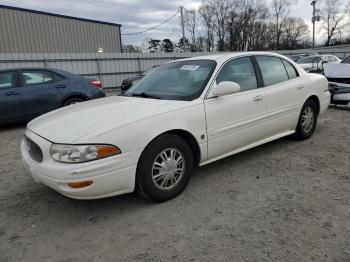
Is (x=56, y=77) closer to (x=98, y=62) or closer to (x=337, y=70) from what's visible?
(x=337, y=70)

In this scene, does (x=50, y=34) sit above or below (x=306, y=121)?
above

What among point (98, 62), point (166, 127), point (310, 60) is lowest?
point (166, 127)

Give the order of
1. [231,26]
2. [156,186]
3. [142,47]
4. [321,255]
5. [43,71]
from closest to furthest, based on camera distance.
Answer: [321,255]
[156,186]
[43,71]
[142,47]
[231,26]

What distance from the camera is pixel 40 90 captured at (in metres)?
7.64

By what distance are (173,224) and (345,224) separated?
59.3 inches

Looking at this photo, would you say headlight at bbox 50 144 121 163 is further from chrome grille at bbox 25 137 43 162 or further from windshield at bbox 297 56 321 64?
windshield at bbox 297 56 321 64

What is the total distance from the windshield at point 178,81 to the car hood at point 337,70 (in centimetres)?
545

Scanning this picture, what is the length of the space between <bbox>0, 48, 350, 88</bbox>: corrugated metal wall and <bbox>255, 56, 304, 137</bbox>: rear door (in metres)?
13.1

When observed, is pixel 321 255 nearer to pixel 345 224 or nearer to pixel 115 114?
pixel 345 224

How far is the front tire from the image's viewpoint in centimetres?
325

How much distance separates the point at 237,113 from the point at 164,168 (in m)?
1.24

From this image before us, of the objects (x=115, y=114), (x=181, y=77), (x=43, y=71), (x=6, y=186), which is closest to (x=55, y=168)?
(x=115, y=114)

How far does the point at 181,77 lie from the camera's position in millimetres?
4211

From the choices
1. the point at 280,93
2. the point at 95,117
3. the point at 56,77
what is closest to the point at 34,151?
the point at 95,117
